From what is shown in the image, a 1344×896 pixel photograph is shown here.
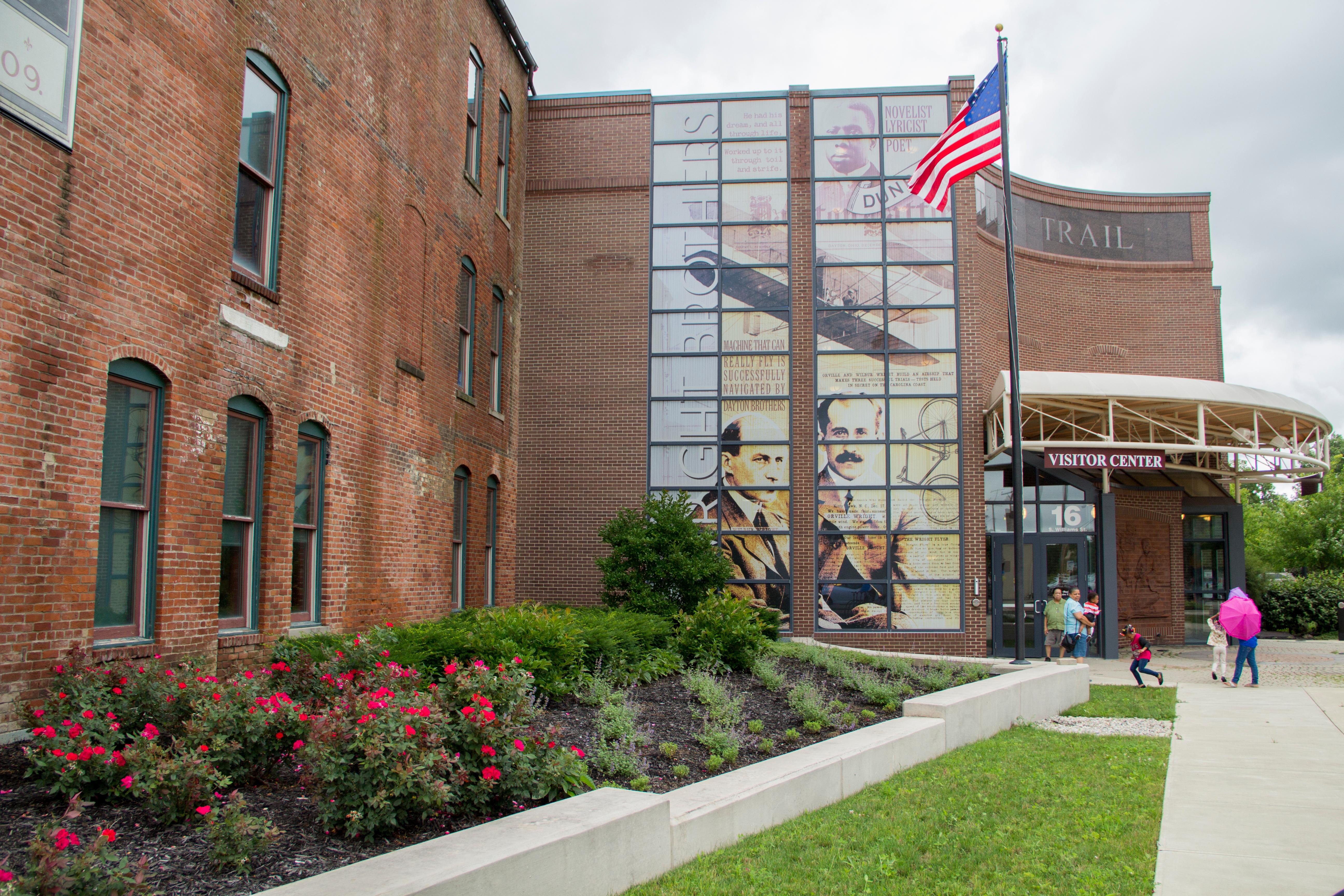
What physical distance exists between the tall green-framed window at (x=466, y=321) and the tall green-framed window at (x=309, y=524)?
16.6 feet

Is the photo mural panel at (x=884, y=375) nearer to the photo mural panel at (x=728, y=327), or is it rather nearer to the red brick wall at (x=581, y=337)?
the photo mural panel at (x=728, y=327)

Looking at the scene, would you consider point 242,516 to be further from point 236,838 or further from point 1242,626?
point 1242,626

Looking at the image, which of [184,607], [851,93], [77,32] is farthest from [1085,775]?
Answer: [851,93]

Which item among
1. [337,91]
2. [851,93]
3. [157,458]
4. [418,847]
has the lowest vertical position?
[418,847]

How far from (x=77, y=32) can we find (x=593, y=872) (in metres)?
7.53

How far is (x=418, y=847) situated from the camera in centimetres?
450

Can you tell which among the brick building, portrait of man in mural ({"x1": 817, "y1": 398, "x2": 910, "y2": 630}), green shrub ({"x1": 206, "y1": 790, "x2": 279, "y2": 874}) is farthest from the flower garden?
portrait of man in mural ({"x1": 817, "y1": 398, "x2": 910, "y2": 630})

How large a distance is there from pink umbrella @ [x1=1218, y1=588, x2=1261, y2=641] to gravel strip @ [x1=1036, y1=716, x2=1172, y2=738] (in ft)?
15.1

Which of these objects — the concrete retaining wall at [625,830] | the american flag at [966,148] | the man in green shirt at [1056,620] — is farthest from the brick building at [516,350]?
the concrete retaining wall at [625,830]

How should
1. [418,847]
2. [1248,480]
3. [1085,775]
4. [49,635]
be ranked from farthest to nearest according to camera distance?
[1248,480]
[1085,775]
[49,635]
[418,847]

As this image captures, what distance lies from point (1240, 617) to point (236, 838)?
1565 centimetres

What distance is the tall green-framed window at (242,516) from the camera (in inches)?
389

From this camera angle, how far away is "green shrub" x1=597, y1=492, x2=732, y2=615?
17.1 meters

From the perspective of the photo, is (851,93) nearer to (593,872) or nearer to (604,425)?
(604,425)
